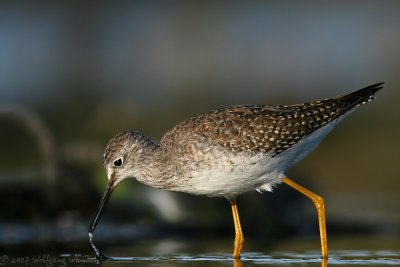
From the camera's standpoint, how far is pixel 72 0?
34094 mm

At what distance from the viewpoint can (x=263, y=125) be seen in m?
12.1

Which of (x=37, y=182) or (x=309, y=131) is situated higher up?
(x=309, y=131)

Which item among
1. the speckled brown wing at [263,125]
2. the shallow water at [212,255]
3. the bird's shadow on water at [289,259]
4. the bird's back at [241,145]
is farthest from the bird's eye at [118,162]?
the bird's shadow on water at [289,259]

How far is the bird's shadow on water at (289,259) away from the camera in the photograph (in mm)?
11211

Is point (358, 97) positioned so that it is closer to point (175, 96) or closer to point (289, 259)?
point (289, 259)

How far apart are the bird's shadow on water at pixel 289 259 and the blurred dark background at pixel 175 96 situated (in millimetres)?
1877

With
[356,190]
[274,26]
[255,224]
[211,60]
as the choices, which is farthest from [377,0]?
[255,224]

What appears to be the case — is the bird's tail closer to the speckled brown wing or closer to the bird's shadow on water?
the speckled brown wing

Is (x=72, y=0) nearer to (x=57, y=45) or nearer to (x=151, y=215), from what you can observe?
(x=57, y=45)

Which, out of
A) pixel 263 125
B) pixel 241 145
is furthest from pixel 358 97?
pixel 241 145

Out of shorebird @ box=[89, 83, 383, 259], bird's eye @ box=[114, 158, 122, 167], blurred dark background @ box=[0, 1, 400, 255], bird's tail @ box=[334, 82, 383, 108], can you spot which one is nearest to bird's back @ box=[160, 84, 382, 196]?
shorebird @ box=[89, 83, 383, 259]

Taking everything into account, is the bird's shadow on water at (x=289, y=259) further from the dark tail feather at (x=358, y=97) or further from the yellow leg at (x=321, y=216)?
the dark tail feather at (x=358, y=97)

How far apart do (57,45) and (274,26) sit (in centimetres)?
705

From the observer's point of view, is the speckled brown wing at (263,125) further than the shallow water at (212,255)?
Yes
